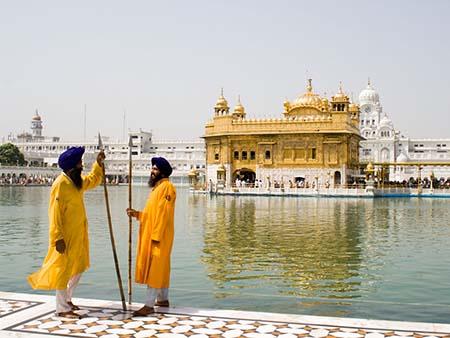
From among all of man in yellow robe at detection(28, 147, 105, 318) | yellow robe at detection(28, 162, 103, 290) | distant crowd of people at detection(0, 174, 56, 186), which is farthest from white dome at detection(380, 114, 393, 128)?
yellow robe at detection(28, 162, 103, 290)

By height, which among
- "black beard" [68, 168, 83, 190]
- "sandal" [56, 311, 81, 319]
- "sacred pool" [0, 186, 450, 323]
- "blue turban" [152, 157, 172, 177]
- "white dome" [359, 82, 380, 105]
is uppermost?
"white dome" [359, 82, 380, 105]

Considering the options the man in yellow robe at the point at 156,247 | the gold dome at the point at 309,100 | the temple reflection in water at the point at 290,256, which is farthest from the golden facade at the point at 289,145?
the man in yellow robe at the point at 156,247

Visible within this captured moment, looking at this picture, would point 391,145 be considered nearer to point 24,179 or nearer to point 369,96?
point 369,96

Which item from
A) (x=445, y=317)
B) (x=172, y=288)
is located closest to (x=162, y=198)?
(x=172, y=288)

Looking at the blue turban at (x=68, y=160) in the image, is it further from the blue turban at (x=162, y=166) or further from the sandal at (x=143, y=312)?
the sandal at (x=143, y=312)

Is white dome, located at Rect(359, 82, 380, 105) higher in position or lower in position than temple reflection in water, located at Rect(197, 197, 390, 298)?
higher

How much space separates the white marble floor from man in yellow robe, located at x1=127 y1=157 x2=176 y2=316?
7.8 inches

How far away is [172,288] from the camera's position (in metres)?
8.17

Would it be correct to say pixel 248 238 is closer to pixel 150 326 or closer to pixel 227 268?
pixel 227 268

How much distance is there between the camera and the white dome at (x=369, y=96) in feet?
301

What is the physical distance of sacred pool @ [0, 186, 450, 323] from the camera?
7.46m

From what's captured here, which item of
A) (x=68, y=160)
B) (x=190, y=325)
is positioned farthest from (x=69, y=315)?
(x=68, y=160)

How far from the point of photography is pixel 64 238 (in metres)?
6.02

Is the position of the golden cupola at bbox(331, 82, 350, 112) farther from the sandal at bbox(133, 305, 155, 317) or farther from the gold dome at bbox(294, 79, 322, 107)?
the sandal at bbox(133, 305, 155, 317)
